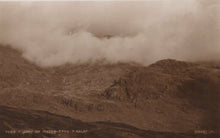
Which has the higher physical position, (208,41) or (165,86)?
(208,41)

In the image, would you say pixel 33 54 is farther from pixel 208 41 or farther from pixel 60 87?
pixel 208 41

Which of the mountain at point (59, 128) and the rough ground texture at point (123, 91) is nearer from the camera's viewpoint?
the mountain at point (59, 128)

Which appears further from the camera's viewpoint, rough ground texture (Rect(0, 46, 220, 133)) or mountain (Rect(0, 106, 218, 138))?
rough ground texture (Rect(0, 46, 220, 133))

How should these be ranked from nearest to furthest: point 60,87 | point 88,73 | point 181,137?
point 181,137 < point 60,87 < point 88,73

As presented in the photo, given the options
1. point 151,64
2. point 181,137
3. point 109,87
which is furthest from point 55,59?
point 181,137

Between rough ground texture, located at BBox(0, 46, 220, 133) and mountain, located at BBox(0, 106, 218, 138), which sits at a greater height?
rough ground texture, located at BBox(0, 46, 220, 133)

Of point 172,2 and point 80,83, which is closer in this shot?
point 172,2

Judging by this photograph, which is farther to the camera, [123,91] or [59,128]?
[123,91]

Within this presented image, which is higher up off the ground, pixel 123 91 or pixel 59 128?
pixel 123 91
